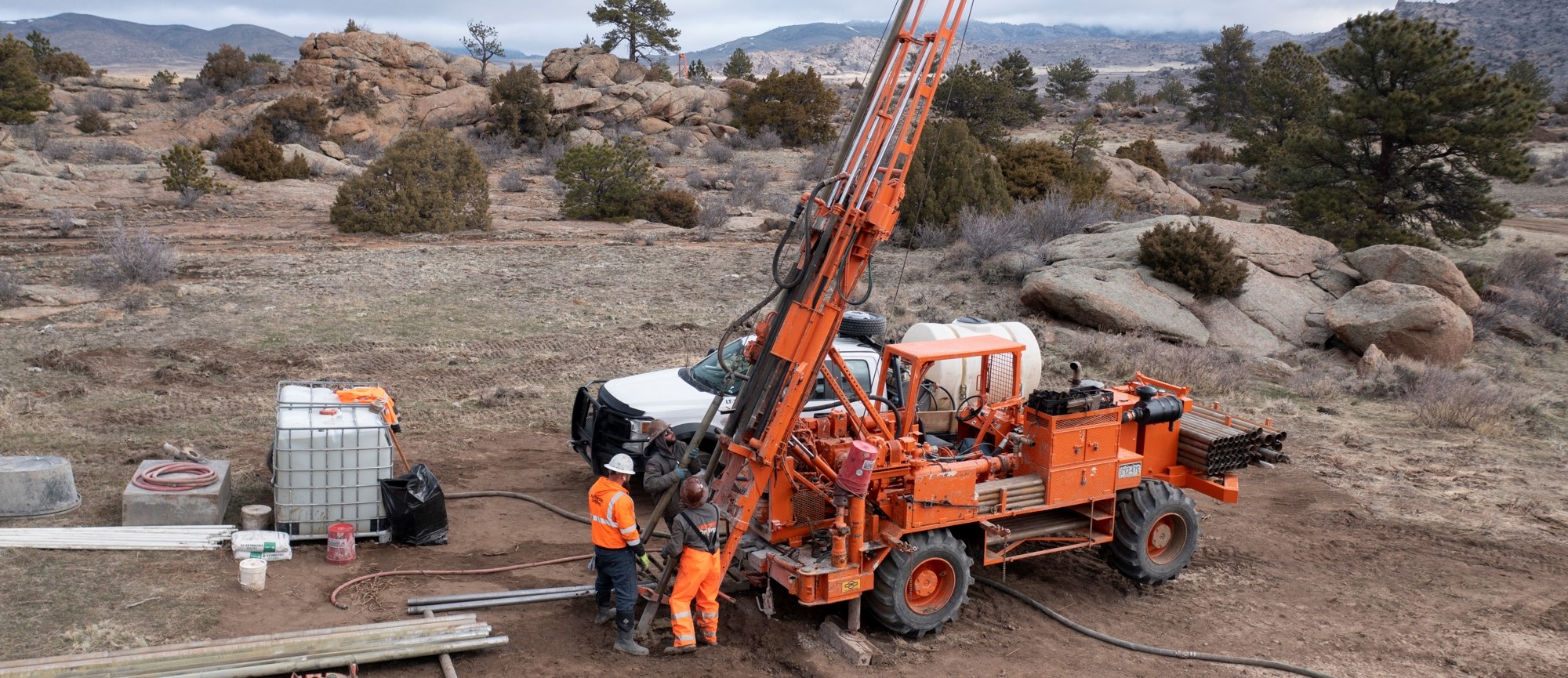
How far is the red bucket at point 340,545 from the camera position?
866 cm

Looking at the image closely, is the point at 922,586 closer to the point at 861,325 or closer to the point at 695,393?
the point at 695,393

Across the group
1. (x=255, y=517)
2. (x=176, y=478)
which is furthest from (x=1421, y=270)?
(x=176, y=478)

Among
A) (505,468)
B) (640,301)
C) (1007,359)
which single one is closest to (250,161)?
(640,301)

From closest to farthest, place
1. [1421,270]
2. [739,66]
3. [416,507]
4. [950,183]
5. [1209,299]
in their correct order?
1. [416,507]
2. [1209,299]
3. [1421,270]
4. [950,183]
5. [739,66]

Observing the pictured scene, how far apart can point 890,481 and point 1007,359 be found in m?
1.99

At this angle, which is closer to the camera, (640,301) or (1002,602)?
(1002,602)

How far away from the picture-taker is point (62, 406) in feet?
40.4

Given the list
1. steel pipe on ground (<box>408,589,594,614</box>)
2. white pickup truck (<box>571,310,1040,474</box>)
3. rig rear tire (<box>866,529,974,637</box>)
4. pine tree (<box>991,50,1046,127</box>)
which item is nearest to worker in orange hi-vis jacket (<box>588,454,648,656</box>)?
steel pipe on ground (<box>408,589,594,614</box>)

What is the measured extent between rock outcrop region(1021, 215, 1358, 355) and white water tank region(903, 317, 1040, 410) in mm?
6960

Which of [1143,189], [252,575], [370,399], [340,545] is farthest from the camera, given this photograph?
[1143,189]

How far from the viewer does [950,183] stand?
26281mm

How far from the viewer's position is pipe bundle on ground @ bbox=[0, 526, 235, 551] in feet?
27.3

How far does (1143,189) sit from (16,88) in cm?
3760

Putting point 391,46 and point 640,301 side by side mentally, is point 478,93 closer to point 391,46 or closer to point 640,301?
point 391,46
